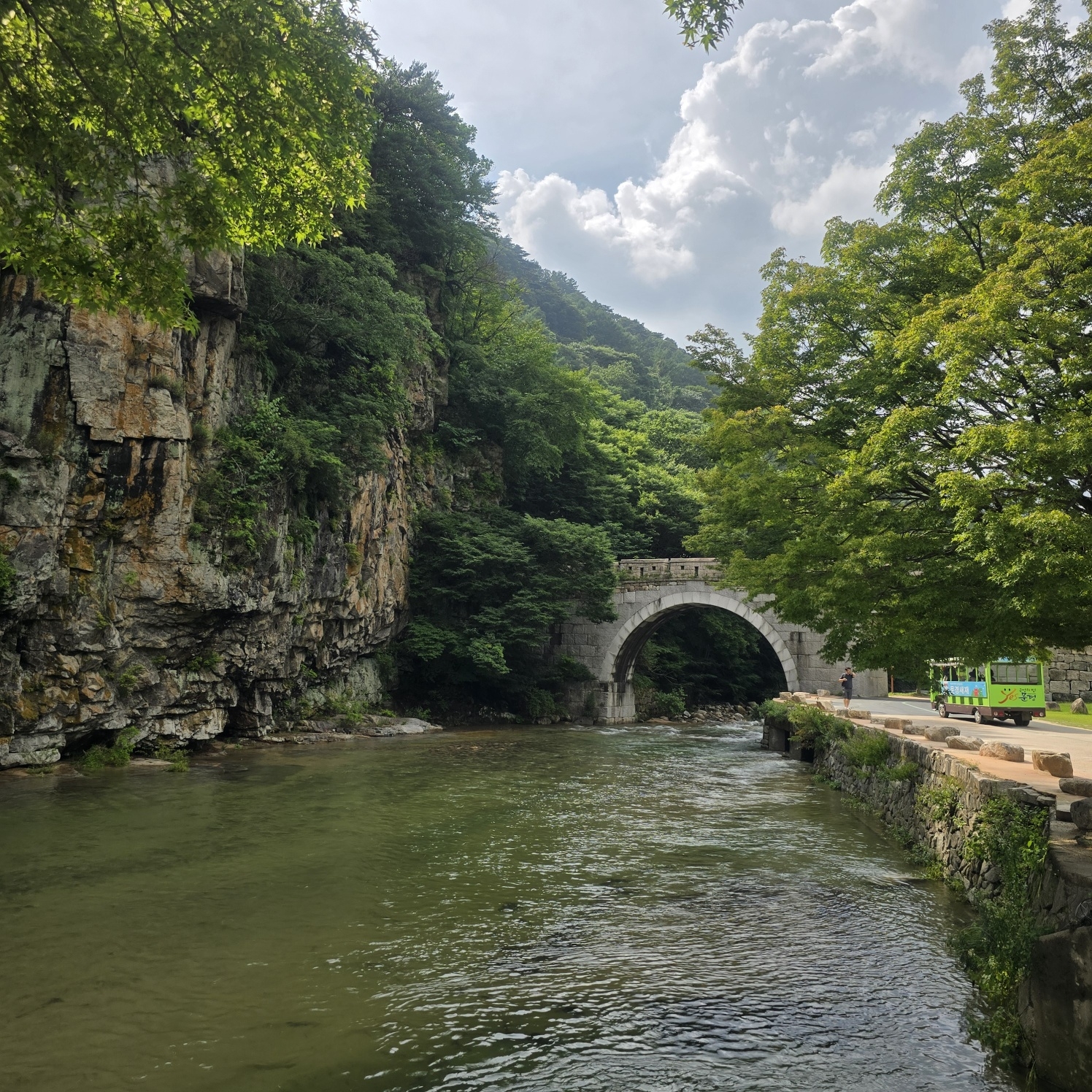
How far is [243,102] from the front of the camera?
6.54 metres

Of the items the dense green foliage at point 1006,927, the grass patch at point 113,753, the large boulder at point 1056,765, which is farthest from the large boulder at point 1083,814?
the grass patch at point 113,753

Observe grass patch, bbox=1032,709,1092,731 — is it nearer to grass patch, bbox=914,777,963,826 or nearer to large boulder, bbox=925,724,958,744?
large boulder, bbox=925,724,958,744

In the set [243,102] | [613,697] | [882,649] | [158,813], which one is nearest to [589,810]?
[882,649]

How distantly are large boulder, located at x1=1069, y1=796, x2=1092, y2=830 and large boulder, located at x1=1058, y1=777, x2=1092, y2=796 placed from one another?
146 cm

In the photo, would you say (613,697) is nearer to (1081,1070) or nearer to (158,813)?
(158,813)

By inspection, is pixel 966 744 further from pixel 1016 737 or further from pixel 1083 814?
pixel 1083 814

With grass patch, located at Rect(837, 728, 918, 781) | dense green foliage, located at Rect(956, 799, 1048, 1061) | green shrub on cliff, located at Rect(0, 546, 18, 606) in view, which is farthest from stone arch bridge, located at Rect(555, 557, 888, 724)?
dense green foliage, located at Rect(956, 799, 1048, 1061)

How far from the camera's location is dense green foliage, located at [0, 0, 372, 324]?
5875mm

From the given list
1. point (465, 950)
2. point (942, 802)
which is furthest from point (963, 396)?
point (465, 950)

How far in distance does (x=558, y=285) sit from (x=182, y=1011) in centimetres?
7545

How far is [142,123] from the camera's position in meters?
6.25

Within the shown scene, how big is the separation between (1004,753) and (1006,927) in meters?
5.08

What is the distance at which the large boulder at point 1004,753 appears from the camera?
9812 millimetres

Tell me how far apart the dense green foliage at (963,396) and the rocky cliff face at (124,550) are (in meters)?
11.4
